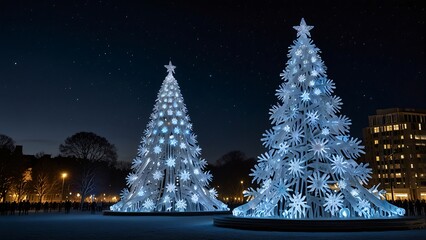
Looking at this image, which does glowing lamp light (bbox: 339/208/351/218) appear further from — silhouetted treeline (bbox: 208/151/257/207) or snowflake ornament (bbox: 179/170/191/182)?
silhouetted treeline (bbox: 208/151/257/207)

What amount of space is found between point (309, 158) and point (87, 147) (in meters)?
38.1

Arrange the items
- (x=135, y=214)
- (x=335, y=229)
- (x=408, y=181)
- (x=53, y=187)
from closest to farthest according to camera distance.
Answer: (x=335, y=229)
(x=135, y=214)
(x=53, y=187)
(x=408, y=181)

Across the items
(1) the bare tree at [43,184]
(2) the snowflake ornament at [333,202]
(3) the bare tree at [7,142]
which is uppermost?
(3) the bare tree at [7,142]

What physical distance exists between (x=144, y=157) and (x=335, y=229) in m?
22.0

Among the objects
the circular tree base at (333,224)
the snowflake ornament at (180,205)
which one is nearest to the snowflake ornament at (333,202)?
the circular tree base at (333,224)

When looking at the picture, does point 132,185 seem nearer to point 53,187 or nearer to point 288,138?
point 288,138

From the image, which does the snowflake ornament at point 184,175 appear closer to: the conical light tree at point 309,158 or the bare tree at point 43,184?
the conical light tree at point 309,158

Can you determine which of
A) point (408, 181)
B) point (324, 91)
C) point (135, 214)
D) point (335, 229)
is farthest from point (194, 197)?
point (408, 181)

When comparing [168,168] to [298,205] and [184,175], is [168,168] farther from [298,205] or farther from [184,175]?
[298,205]

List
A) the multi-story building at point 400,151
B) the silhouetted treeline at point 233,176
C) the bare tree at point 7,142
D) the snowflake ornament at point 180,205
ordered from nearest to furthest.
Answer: the snowflake ornament at point 180,205 → the bare tree at point 7,142 → the silhouetted treeline at point 233,176 → the multi-story building at point 400,151

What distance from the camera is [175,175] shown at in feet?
117

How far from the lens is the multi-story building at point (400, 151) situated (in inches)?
4486

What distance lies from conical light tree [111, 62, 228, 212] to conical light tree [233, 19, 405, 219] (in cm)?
1185

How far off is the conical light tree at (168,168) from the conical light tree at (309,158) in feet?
38.9
